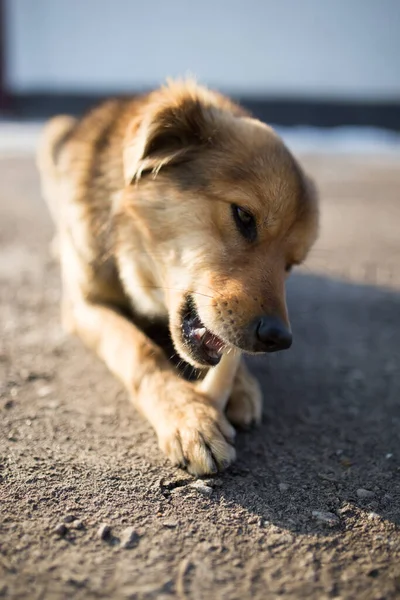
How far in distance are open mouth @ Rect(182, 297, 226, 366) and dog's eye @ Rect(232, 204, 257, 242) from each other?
0.94 ft

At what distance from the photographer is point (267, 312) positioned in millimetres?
1899

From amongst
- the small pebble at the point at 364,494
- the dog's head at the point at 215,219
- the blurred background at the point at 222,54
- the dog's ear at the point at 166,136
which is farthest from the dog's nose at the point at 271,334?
the blurred background at the point at 222,54

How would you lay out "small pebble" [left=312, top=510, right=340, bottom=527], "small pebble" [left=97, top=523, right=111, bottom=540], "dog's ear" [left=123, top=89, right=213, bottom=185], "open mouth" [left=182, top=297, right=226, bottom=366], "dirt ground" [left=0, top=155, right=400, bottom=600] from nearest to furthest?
"dirt ground" [left=0, top=155, right=400, bottom=600]
"small pebble" [left=97, top=523, right=111, bottom=540]
"small pebble" [left=312, top=510, right=340, bottom=527]
"open mouth" [left=182, top=297, right=226, bottom=366]
"dog's ear" [left=123, top=89, right=213, bottom=185]

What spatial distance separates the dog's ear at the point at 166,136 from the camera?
228cm

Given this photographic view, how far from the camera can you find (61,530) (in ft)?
5.12

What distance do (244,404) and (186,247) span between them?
57cm

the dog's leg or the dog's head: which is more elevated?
the dog's head

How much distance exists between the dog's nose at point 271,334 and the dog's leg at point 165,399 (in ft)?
0.90

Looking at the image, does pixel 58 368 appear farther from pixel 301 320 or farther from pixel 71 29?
pixel 71 29

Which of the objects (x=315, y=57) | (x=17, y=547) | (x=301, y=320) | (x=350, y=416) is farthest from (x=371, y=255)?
(x=315, y=57)

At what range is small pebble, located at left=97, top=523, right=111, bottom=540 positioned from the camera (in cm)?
155

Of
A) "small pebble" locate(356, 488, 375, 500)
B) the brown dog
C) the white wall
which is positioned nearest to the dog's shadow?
"small pebble" locate(356, 488, 375, 500)

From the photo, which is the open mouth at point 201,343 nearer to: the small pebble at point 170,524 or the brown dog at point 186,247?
the brown dog at point 186,247

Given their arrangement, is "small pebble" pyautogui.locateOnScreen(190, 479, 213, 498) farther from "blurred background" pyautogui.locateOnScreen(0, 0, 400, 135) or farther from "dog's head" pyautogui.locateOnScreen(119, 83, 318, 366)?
"blurred background" pyautogui.locateOnScreen(0, 0, 400, 135)
